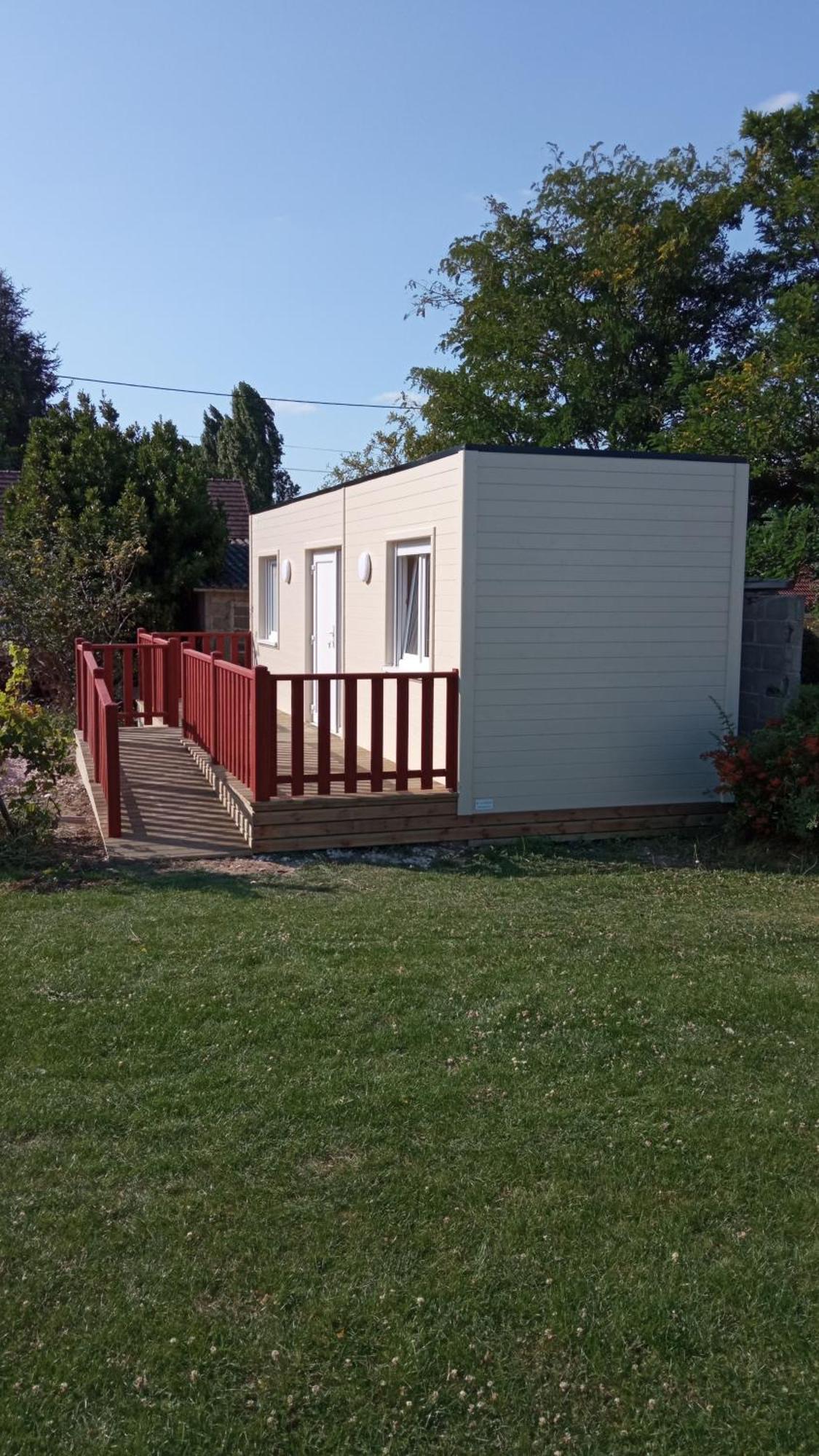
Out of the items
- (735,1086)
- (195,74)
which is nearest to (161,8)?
(195,74)

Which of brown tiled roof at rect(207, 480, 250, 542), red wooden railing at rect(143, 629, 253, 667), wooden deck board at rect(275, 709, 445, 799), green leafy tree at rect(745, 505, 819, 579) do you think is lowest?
wooden deck board at rect(275, 709, 445, 799)

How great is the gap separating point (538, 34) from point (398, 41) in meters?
2.04

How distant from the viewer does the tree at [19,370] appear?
1400 inches

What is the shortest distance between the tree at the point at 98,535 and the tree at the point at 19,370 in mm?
17827

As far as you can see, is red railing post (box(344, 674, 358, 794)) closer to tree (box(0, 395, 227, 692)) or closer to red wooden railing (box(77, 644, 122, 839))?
red wooden railing (box(77, 644, 122, 839))

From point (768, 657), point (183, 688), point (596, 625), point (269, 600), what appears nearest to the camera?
point (596, 625)

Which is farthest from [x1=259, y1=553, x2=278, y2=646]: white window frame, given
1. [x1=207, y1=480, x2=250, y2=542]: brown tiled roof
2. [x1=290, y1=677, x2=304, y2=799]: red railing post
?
[x1=207, y1=480, x2=250, y2=542]: brown tiled roof

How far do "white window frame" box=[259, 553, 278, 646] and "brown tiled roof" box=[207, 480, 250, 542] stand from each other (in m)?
7.38

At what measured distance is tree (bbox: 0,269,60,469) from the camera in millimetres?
35562

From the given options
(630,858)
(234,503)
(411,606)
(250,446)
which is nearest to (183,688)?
(411,606)

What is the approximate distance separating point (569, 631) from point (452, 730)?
1.24 m

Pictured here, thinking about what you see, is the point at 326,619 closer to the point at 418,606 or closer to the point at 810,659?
the point at 418,606

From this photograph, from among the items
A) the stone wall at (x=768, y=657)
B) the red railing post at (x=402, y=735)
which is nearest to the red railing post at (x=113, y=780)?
the red railing post at (x=402, y=735)

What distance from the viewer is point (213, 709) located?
1021 cm
